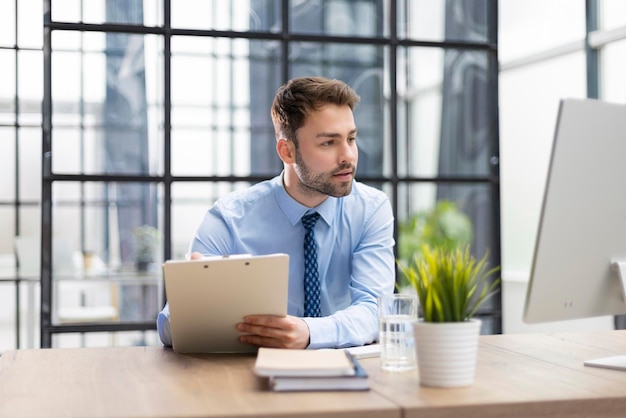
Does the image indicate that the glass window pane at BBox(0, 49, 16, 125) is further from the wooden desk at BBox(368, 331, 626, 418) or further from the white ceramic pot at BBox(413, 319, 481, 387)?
the white ceramic pot at BBox(413, 319, 481, 387)

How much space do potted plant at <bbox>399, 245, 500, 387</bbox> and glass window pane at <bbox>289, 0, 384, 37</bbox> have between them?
1.90 m

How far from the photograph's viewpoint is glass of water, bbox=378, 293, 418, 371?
1688mm

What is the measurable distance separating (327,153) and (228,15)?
1026mm

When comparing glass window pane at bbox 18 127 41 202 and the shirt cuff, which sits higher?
glass window pane at bbox 18 127 41 202

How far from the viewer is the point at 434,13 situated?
3.31 metres

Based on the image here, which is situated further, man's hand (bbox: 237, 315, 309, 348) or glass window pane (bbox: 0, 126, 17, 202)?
glass window pane (bbox: 0, 126, 17, 202)

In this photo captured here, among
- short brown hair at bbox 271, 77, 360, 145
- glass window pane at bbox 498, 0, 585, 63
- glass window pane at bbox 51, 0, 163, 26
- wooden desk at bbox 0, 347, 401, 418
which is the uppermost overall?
glass window pane at bbox 498, 0, 585, 63

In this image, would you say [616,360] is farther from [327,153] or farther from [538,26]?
[538,26]

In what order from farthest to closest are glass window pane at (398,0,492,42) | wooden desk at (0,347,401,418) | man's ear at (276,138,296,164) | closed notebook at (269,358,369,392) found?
glass window pane at (398,0,492,42)
man's ear at (276,138,296,164)
closed notebook at (269,358,369,392)
wooden desk at (0,347,401,418)

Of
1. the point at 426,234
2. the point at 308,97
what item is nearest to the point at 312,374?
the point at 308,97

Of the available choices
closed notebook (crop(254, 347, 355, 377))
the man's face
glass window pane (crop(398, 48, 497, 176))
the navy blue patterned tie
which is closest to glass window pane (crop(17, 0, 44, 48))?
glass window pane (crop(398, 48, 497, 176))

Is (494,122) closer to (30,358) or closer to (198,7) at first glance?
(198,7)

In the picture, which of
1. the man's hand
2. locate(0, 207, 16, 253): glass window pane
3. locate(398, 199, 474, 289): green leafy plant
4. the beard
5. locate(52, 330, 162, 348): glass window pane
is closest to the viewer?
the man's hand

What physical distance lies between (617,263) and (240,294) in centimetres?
80
